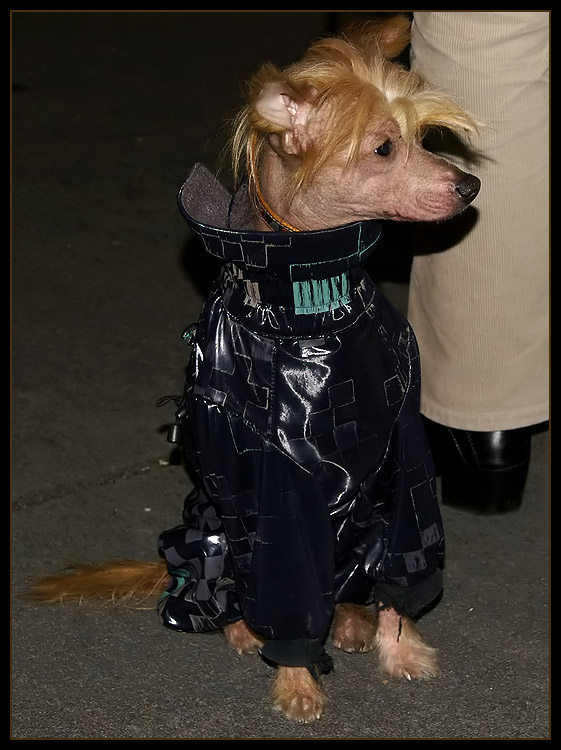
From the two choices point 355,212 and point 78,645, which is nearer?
point 355,212

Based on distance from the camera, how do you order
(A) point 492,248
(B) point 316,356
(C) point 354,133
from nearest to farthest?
(C) point 354,133 → (B) point 316,356 → (A) point 492,248

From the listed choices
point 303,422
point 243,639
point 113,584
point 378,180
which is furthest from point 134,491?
point 378,180

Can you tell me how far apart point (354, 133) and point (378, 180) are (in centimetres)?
10

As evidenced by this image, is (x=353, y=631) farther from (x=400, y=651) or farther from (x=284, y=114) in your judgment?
(x=284, y=114)

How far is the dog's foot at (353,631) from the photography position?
2543mm

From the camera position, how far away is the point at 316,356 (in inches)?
83.2

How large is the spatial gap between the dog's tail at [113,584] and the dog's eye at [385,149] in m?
1.18

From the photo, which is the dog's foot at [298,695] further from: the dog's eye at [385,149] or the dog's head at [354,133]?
the dog's eye at [385,149]

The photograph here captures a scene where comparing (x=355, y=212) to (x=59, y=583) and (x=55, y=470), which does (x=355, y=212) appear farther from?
(x=55, y=470)

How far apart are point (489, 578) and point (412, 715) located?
512 mm

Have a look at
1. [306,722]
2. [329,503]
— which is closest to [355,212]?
[329,503]

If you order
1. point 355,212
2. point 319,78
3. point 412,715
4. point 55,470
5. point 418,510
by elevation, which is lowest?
point 55,470

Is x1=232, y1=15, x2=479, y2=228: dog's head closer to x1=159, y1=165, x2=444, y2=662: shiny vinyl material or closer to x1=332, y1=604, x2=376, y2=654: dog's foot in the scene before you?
x1=159, y1=165, x2=444, y2=662: shiny vinyl material

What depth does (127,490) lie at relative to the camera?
313 cm
